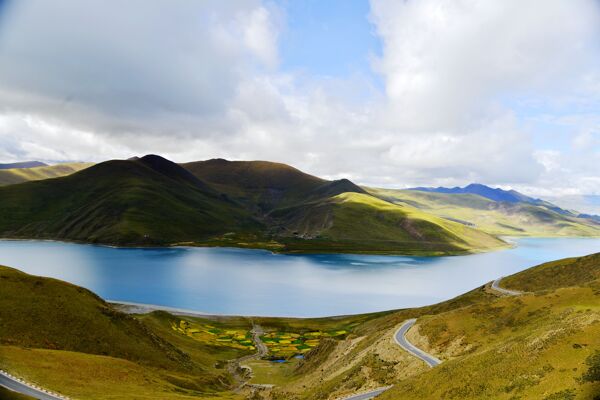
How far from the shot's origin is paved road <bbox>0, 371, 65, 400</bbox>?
133ft

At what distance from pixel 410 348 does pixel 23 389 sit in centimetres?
5381

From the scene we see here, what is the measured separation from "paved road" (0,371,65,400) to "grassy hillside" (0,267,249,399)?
214cm

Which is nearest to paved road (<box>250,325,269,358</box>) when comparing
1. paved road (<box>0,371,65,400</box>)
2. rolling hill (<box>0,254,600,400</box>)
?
rolling hill (<box>0,254,600,400</box>)

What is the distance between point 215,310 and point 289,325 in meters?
35.5

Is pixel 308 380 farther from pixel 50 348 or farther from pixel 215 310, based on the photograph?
pixel 215 310

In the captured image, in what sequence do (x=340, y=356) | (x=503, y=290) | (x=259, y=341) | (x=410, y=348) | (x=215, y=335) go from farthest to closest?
(x=215, y=335) → (x=259, y=341) → (x=503, y=290) → (x=340, y=356) → (x=410, y=348)

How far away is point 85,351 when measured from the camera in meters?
68.2

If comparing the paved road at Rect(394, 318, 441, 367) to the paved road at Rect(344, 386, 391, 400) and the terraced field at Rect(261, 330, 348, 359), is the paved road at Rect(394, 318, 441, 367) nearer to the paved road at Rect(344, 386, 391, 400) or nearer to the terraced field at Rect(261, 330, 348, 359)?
the paved road at Rect(344, 386, 391, 400)

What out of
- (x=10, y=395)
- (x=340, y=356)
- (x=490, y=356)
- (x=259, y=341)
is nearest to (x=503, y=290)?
(x=340, y=356)

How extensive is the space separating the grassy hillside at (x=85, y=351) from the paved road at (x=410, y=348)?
106ft

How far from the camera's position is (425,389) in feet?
140

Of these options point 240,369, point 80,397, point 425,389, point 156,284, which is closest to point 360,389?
point 425,389

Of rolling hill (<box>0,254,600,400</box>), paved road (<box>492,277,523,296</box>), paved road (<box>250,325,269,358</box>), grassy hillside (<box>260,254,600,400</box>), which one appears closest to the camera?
grassy hillside (<box>260,254,600,400</box>)

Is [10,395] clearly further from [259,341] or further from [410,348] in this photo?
[259,341]
